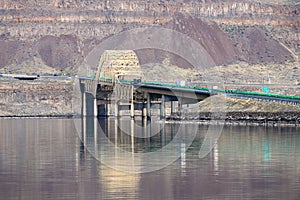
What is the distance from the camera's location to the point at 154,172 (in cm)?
8325

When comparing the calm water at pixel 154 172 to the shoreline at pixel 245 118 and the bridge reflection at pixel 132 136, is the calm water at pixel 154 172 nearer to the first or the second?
the bridge reflection at pixel 132 136

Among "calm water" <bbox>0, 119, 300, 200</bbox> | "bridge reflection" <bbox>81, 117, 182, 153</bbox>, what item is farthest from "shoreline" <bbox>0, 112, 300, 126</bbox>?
"calm water" <bbox>0, 119, 300, 200</bbox>

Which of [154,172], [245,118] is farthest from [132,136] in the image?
[154,172]

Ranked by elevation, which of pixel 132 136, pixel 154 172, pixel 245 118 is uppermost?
pixel 245 118

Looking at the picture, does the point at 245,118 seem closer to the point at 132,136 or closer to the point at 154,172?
the point at 132,136

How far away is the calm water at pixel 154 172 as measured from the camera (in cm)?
7350

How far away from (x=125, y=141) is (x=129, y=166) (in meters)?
27.1

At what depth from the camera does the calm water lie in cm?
7350

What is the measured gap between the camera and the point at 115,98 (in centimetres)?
19700

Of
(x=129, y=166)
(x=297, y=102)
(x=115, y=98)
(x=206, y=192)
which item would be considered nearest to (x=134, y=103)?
(x=115, y=98)

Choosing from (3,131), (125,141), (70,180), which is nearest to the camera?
(70,180)

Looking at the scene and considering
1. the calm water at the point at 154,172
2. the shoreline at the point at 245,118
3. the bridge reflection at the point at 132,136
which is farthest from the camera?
the shoreline at the point at 245,118

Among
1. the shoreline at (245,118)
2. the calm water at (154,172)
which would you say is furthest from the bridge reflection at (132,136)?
the shoreline at (245,118)

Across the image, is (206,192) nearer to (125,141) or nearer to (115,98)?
(125,141)
